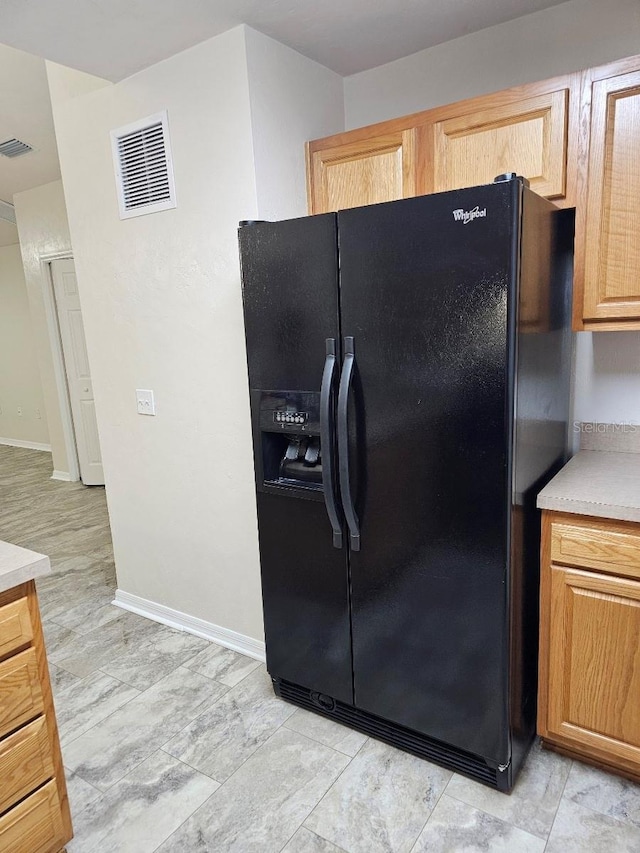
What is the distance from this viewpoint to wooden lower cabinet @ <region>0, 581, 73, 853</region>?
1.38m

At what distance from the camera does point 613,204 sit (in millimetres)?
1680

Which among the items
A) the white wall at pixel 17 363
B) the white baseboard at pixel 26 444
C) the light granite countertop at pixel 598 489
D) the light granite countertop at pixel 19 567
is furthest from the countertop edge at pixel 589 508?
the white baseboard at pixel 26 444

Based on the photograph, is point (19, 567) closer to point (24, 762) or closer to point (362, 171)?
point (24, 762)

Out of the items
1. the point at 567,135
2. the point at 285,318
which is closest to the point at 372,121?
the point at 567,135

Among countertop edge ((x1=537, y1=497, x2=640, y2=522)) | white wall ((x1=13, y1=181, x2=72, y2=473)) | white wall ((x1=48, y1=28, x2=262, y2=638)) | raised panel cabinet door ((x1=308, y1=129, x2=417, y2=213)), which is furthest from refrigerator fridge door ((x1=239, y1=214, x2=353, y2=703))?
white wall ((x1=13, y1=181, x2=72, y2=473))

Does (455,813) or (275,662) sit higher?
(275,662)

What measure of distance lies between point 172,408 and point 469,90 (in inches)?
70.5

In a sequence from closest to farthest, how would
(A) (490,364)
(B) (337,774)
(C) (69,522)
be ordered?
(A) (490,364), (B) (337,774), (C) (69,522)

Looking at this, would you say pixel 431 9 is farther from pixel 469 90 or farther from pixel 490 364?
pixel 490 364

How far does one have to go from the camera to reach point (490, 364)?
149cm

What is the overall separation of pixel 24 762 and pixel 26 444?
6.86 meters

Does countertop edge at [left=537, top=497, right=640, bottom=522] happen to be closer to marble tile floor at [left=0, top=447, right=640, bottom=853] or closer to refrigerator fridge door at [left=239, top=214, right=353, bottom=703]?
refrigerator fridge door at [left=239, top=214, right=353, bottom=703]

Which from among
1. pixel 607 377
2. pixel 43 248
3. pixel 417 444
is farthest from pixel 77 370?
pixel 607 377

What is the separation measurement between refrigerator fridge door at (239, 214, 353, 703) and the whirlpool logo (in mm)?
378
